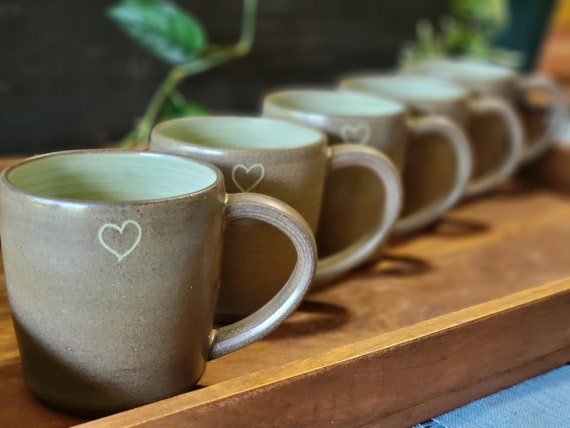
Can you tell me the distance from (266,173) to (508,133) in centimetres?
43

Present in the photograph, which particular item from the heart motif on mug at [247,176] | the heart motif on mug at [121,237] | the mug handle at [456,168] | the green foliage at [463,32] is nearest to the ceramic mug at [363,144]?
the mug handle at [456,168]

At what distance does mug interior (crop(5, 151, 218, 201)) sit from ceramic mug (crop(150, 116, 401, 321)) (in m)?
0.04

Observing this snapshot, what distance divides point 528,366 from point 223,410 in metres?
0.24

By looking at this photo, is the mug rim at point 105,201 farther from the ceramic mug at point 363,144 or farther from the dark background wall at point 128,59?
the dark background wall at point 128,59

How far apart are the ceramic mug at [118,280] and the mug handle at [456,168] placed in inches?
11.6

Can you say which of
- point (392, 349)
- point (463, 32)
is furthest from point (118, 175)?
point (463, 32)

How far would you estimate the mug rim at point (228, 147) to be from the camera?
0.48 metres

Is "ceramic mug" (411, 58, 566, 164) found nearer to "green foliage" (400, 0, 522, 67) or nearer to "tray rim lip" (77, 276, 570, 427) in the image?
"green foliage" (400, 0, 522, 67)

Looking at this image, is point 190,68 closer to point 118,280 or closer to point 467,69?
point 467,69

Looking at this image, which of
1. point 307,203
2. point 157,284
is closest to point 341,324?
point 307,203

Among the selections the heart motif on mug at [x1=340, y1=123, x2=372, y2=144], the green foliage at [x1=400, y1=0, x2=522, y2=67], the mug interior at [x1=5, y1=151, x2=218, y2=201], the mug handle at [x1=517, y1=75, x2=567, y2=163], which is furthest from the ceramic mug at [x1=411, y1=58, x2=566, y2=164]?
the mug interior at [x1=5, y1=151, x2=218, y2=201]

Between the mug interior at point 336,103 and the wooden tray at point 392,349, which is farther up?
the mug interior at point 336,103

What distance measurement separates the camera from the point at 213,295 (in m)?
0.43

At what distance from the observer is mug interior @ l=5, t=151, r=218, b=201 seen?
43cm
